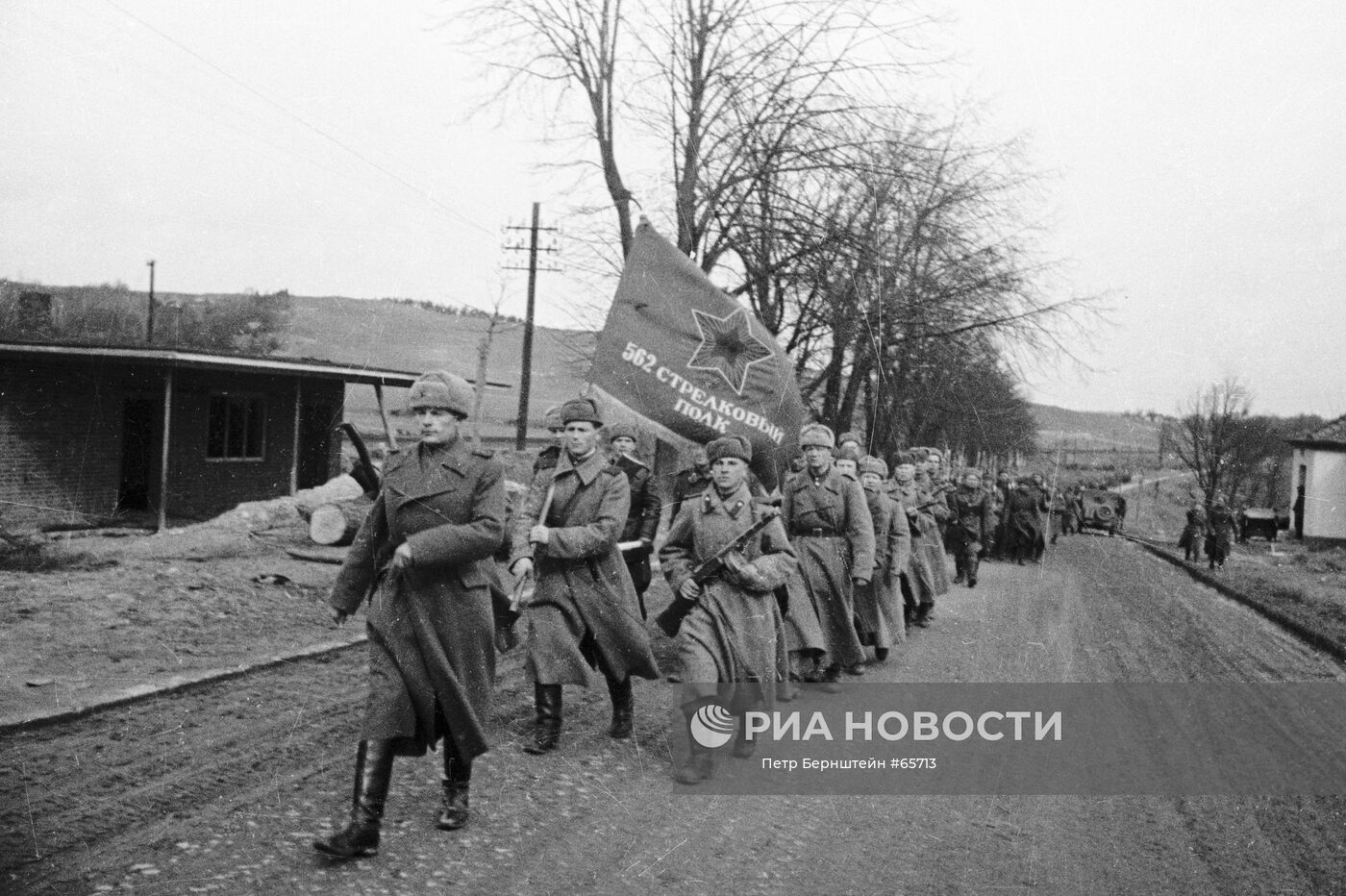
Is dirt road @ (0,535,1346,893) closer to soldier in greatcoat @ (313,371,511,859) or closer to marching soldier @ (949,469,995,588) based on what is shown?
soldier in greatcoat @ (313,371,511,859)

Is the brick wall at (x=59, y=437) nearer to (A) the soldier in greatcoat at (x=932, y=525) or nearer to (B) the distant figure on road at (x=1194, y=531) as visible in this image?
(A) the soldier in greatcoat at (x=932, y=525)

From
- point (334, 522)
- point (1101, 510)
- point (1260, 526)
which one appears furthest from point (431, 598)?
point (1101, 510)

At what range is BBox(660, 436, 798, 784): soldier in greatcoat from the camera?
19.1 ft

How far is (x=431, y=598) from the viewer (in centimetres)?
457

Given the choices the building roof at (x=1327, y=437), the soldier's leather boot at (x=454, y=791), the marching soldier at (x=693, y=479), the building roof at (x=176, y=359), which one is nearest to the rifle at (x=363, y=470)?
the soldier's leather boot at (x=454, y=791)

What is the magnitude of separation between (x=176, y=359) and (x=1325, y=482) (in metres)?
31.4

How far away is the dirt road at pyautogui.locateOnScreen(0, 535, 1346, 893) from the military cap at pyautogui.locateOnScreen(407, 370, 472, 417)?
1.78 meters

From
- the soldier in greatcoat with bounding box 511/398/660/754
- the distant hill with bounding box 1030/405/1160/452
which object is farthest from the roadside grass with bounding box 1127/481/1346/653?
the distant hill with bounding box 1030/405/1160/452

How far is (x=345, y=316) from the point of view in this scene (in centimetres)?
7681

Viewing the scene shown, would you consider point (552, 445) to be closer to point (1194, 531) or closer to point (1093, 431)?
point (1194, 531)

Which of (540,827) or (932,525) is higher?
(932,525)

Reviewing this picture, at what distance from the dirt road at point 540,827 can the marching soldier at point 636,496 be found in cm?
154

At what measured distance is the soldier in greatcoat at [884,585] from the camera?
376 inches

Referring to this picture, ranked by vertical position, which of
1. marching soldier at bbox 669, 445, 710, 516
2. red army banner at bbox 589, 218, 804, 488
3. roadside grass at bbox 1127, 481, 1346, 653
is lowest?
roadside grass at bbox 1127, 481, 1346, 653
